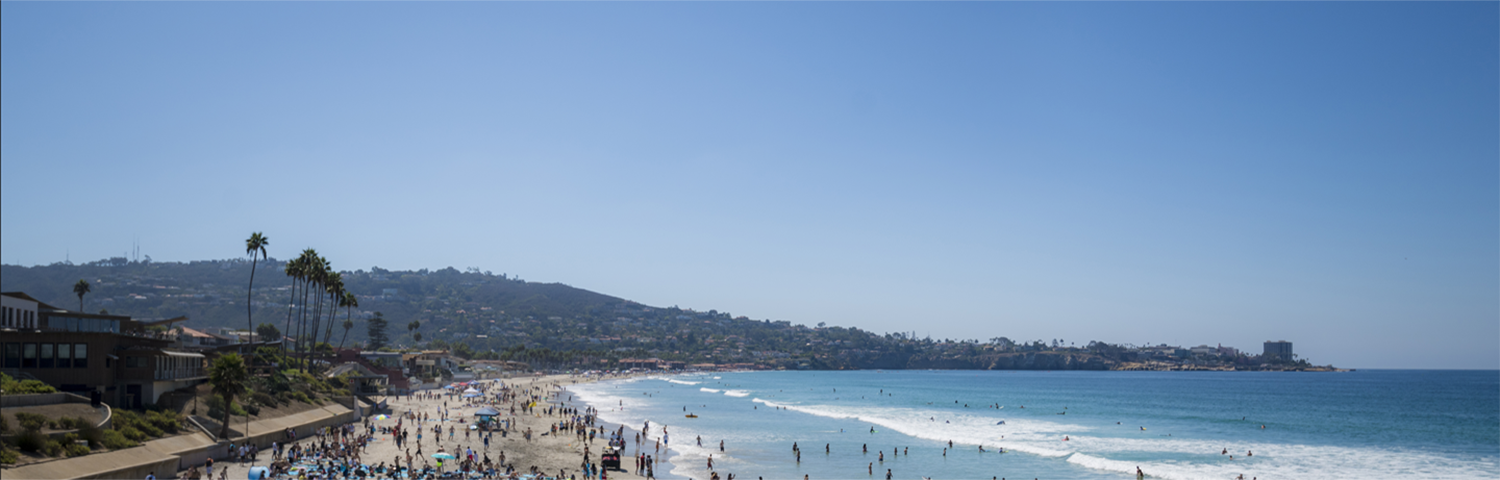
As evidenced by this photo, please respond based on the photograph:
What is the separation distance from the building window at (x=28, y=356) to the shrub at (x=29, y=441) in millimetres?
10490

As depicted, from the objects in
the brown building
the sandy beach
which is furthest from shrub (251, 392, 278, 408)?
the brown building

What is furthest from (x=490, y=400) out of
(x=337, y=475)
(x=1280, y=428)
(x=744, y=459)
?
(x=1280, y=428)

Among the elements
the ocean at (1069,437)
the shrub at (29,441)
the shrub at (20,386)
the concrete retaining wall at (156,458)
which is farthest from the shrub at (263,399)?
the ocean at (1069,437)

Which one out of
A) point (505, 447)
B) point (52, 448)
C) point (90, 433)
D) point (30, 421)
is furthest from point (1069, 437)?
point (30, 421)

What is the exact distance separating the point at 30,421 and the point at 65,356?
9071 mm

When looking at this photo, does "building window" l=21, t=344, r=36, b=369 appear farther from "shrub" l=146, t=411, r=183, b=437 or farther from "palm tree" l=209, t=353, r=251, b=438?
"palm tree" l=209, t=353, r=251, b=438

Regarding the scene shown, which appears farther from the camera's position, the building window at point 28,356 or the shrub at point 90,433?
the building window at point 28,356

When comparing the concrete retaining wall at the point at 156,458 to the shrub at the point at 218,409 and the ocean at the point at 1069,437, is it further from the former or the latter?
the ocean at the point at 1069,437

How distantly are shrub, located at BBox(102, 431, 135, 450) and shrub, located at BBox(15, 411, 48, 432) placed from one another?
69.0 inches

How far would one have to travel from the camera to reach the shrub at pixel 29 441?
2392 centimetres

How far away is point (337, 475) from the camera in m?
29.4

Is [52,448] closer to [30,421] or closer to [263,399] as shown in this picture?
[30,421]

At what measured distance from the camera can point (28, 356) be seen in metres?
32.5

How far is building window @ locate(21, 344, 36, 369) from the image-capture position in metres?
32.3
